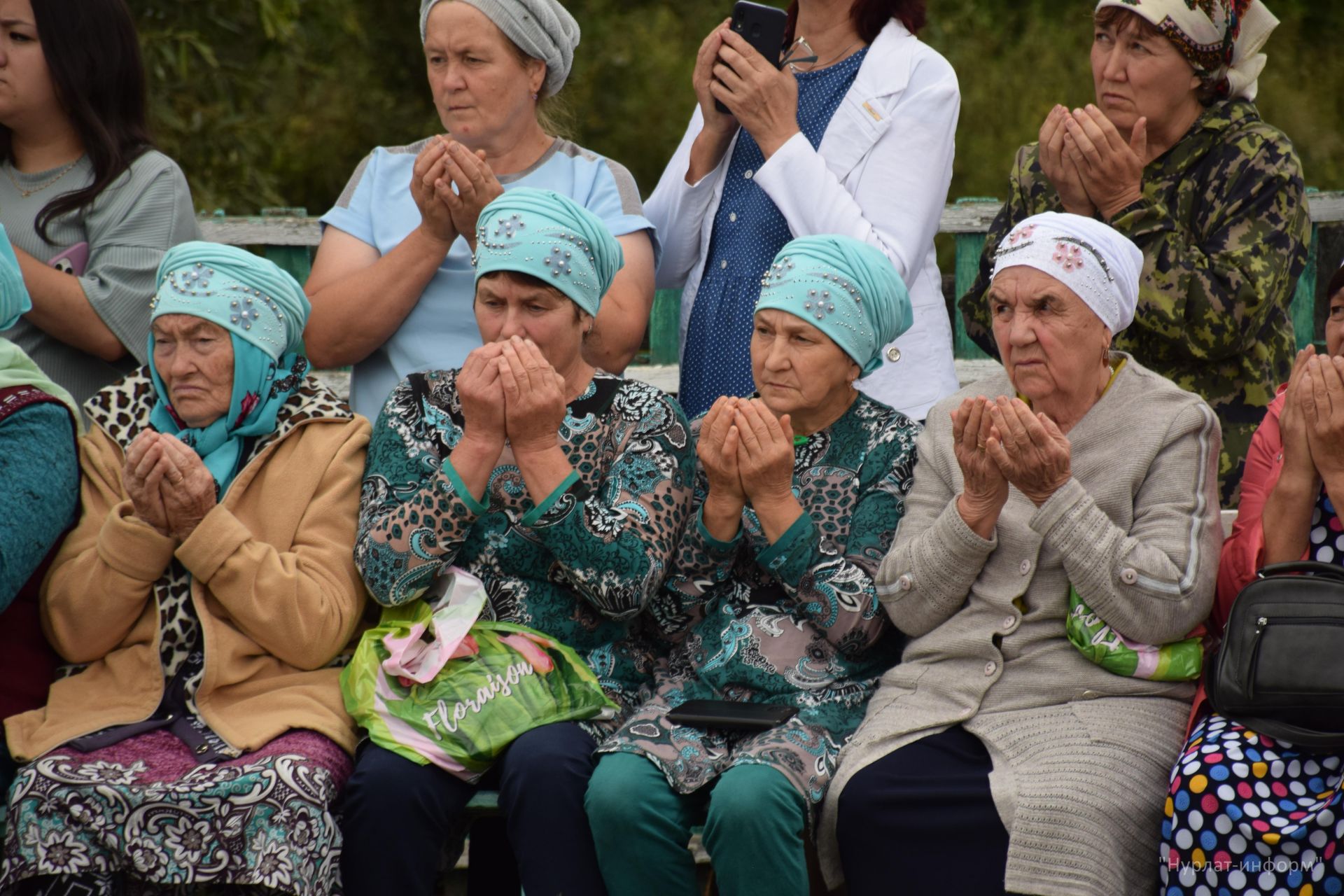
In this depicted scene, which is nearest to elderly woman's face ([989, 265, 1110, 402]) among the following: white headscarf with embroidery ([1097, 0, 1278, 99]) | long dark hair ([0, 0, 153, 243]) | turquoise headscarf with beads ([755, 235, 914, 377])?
turquoise headscarf with beads ([755, 235, 914, 377])

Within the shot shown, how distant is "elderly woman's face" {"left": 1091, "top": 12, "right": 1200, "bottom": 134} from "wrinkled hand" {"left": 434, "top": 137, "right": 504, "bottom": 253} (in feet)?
5.19

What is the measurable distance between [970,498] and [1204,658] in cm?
60

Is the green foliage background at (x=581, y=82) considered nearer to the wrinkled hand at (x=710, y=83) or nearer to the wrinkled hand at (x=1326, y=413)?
the wrinkled hand at (x=710, y=83)

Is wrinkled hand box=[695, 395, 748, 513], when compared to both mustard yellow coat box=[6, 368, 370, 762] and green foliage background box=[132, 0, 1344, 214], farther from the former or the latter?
green foliage background box=[132, 0, 1344, 214]

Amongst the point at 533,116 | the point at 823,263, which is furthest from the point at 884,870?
the point at 533,116

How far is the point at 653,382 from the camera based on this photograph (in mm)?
5355

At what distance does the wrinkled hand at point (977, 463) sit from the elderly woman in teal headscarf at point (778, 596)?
314mm

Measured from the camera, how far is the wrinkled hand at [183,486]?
3516mm

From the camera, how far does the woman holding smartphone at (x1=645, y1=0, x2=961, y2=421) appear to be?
418cm

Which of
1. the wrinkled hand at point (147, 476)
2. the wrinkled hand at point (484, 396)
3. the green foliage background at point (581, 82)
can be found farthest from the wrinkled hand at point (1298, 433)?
the green foliage background at point (581, 82)

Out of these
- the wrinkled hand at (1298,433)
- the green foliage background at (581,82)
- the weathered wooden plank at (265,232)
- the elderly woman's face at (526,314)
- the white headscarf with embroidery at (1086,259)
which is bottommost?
the green foliage background at (581,82)

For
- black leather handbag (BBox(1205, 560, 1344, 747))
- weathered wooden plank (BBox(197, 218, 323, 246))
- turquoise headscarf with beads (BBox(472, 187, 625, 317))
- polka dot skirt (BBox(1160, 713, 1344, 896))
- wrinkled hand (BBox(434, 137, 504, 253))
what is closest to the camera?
polka dot skirt (BBox(1160, 713, 1344, 896))

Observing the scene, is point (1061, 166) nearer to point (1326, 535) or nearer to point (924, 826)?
point (1326, 535)

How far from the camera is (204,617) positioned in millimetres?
3631
